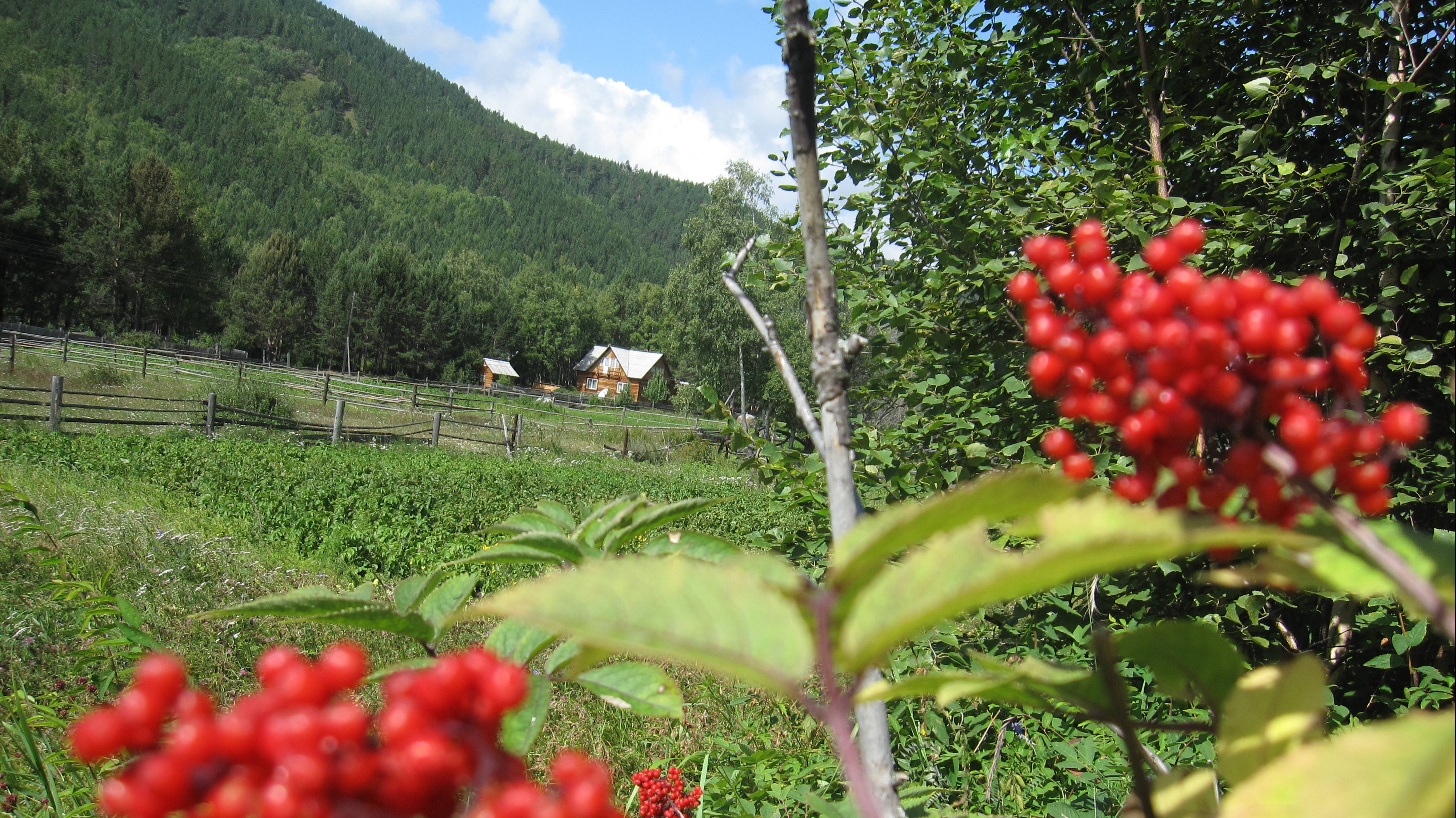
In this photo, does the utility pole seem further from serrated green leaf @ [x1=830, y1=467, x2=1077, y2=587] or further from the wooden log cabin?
serrated green leaf @ [x1=830, y1=467, x2=1077, y2=587]

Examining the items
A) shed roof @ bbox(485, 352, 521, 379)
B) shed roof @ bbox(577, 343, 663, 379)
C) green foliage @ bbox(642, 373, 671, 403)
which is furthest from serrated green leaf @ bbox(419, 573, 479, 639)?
shed roof @ bbox(577, 343, 663, 379)

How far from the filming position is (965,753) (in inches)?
109

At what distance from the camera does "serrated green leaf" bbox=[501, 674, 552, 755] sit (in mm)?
577

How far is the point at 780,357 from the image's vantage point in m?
0.74

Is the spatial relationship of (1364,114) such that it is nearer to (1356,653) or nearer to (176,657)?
(1356,653)

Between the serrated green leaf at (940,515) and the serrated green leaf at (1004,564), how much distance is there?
0.02m

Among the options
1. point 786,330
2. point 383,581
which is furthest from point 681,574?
point 786,330

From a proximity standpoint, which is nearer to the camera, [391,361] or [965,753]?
[965,753]

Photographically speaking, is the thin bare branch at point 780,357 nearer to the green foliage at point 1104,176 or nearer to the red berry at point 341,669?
the red berry at point 341,669

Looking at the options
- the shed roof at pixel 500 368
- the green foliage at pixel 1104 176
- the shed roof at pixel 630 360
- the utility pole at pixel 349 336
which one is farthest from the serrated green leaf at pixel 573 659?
the shed roof at pixel 630 360

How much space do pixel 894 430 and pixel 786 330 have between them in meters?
29.4

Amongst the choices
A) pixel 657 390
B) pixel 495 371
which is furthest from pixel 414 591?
pixel 495 371

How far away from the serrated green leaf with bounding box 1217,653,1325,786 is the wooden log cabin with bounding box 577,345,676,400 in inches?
2353

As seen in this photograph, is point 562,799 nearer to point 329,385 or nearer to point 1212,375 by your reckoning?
point 1212,375
